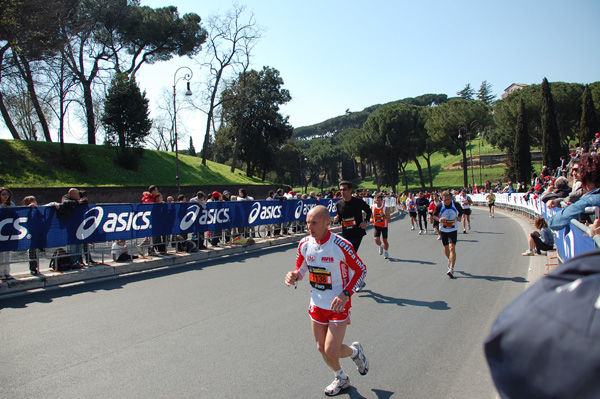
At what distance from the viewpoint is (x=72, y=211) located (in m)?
9.82

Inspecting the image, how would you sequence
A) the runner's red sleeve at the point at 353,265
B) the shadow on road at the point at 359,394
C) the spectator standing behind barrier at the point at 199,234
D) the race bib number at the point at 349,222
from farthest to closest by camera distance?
the spectator standing behind barrier at the point at 199,234, the race bib number at the point at 349,222, the runner's red sleeve at the point at 353,265, the shadow on road at the point at 359,394

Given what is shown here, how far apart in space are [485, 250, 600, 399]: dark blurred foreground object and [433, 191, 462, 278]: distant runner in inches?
343

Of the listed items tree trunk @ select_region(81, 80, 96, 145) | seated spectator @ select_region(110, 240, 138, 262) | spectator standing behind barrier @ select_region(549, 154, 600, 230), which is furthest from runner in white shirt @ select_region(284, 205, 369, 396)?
tree trunk @ select_region(81, 80, 96, 145)

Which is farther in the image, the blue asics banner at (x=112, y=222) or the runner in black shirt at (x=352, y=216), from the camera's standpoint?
the blue asics banner at (x=112, y=222)

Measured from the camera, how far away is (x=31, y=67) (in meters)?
30.7

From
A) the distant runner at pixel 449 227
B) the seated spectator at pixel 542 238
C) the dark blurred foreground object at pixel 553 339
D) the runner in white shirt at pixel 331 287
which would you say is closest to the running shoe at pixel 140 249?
the distant runner at pixel 449 227

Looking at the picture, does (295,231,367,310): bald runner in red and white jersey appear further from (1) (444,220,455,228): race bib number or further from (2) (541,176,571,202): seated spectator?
(1) (444,220,455,228): race bib number

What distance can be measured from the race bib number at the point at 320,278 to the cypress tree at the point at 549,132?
167 ft

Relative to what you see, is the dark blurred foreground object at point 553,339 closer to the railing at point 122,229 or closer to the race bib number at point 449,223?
the race bib number at point 449,223

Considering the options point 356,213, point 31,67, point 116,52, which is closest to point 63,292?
point 356,213

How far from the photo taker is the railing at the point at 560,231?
15.1 feet

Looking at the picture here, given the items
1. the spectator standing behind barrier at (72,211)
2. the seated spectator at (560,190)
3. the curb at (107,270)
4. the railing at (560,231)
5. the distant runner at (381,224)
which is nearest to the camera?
the railing at (560,231)

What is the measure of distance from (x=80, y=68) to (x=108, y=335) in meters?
38.7

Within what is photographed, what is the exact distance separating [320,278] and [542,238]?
978 centimetres
